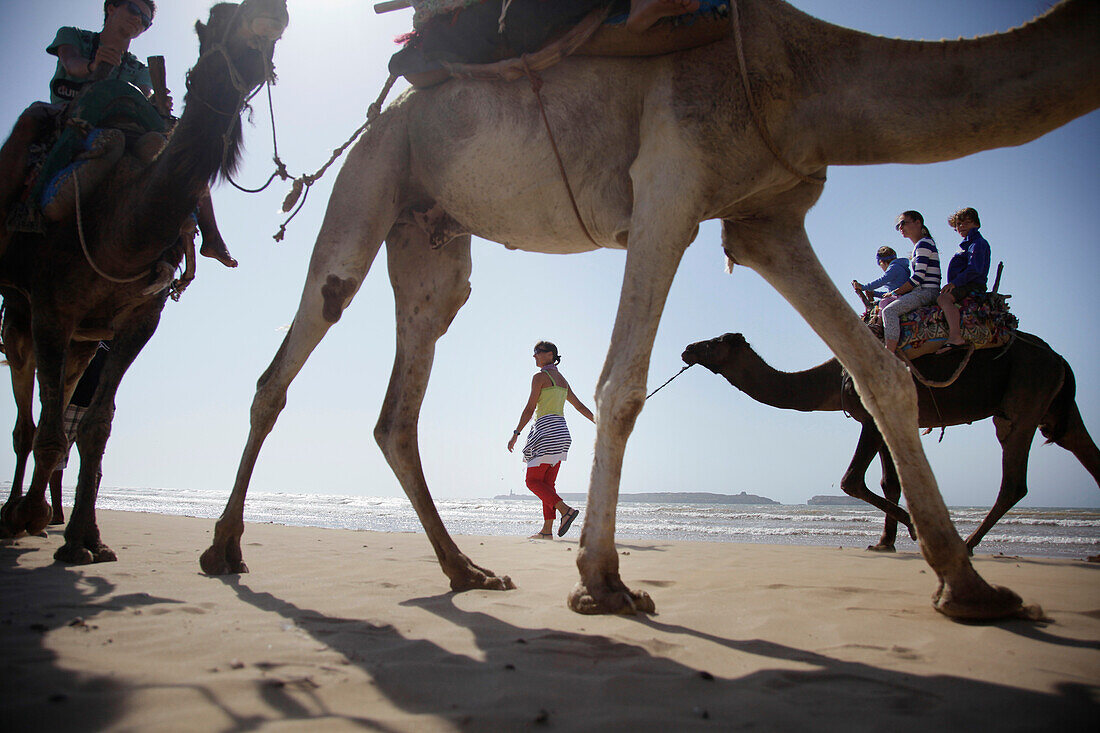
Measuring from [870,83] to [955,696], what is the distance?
94.1 inches

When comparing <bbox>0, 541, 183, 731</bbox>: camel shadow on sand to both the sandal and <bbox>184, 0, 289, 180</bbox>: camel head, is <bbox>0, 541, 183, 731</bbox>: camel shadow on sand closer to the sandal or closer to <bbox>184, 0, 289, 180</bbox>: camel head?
<bbox>184, 0, 289, 180</bbox>: camel head

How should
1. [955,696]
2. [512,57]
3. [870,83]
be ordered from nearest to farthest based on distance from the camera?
1. [955,696]
2. [870,83]
3. [512,57]

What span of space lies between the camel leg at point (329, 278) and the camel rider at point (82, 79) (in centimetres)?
197

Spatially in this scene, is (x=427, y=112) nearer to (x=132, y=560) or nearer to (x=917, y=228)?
(x=132, y=560)

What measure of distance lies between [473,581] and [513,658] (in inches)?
56.8

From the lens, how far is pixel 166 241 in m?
4.59

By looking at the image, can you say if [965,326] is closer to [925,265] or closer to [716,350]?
[925,265]

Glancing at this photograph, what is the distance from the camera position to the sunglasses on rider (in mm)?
4938

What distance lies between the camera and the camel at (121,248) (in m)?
4.27

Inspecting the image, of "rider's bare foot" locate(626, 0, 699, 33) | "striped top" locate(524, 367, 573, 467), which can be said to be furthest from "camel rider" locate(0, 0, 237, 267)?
"striped top" locate(524, 367, 573, 467)

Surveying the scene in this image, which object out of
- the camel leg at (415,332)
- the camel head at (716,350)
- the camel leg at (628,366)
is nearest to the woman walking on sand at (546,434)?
the camel head at (716,350)

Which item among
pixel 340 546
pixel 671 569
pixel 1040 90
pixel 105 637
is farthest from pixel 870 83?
pixel 340 546

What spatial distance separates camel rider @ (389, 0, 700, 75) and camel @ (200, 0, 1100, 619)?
16 centimetres

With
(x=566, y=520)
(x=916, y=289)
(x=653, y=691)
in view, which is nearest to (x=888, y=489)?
(x=916, y=289)
